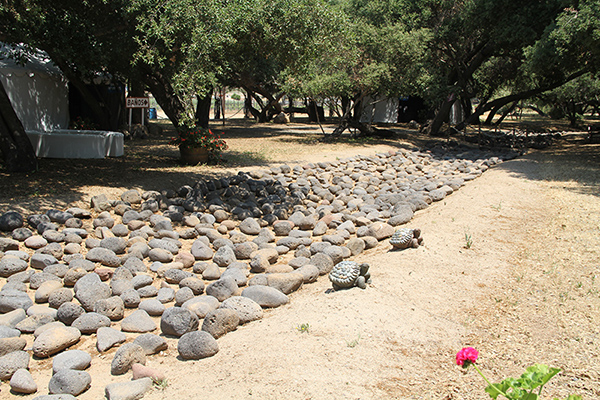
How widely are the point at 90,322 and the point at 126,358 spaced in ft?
3.32

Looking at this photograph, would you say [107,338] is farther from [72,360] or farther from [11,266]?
[11,266]

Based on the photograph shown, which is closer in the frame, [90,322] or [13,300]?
Result: [90,322]

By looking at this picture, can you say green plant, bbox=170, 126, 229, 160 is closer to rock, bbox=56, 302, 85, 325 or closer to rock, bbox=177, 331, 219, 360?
rock, bbox=56, 302, 85, 325

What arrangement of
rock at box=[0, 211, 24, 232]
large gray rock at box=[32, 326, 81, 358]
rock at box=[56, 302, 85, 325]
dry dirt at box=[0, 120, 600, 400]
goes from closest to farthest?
A: dry dirt at box=[0, 120, 600, 400] → large gray rock at box=[32, 326, 81, 358] → rock at box=[56, 302, 85, 325] → rock at box=[0, 211, 24, 232]

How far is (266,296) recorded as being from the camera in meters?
4.68

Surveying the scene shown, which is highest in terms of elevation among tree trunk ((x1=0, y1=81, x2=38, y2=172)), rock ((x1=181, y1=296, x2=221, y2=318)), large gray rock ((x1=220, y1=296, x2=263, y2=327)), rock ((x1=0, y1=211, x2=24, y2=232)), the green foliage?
tree trunk ((x1=0, y1=81, x2=38, y2=172))

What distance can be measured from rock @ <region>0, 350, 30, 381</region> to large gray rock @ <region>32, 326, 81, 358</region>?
137mm

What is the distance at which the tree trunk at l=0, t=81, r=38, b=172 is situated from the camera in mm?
8094

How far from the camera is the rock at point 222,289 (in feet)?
16.1

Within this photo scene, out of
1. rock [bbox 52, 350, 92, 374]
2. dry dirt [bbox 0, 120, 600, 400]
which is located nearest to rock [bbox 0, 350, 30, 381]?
dry dirt [bbox 0, 120, 600, 400]

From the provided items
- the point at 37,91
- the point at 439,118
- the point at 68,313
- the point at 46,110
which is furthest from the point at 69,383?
the point at 439,118

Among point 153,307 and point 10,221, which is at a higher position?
point 10,221

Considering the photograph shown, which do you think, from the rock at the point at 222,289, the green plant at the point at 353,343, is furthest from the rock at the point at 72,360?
the green plant at the point at 353,343

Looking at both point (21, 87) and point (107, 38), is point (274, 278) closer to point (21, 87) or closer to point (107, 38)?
point (107, 38)
